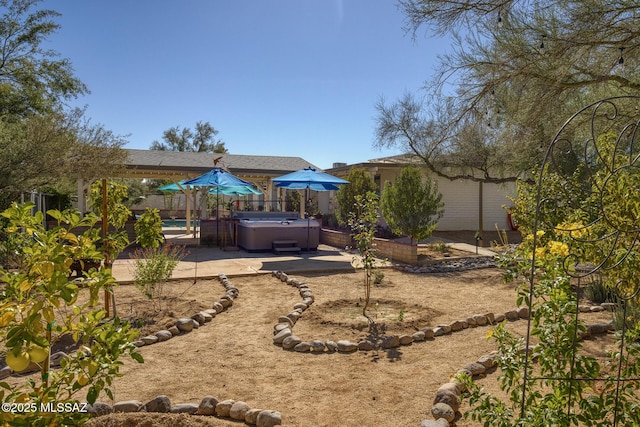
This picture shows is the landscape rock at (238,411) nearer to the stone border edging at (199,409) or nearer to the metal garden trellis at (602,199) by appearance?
the stone border edging at (199,409)

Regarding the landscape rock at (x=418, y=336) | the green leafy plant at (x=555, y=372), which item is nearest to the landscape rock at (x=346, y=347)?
the landscape rock at (x=418, y=336)

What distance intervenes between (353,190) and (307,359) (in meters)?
11.9

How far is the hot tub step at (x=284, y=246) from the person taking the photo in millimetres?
13242

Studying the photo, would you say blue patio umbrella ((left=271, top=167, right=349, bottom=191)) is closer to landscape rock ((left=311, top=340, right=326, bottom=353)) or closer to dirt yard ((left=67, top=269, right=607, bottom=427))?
dirt yard ((left=67, top=269, right=607, bottom=427))

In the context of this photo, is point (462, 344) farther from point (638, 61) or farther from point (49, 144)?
point (49, 144)

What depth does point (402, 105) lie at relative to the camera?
52.7 feet

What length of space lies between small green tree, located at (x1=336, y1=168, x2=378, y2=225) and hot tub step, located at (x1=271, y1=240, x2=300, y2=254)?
3.05 m

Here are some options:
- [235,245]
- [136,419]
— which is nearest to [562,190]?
[136,419]

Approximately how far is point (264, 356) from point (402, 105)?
42.9 ft

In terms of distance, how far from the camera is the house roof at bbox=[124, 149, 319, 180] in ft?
57.6

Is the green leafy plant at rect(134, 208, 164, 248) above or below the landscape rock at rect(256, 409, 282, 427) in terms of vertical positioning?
above

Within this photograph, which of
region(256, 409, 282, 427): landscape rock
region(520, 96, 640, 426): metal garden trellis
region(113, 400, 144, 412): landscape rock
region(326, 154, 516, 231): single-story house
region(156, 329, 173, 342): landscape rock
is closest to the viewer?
region(520, 96, 640, 426): metal garden trellis

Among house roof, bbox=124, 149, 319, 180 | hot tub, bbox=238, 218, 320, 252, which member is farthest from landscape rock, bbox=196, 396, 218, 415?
house roof, bbox=124, 149, 319, 180

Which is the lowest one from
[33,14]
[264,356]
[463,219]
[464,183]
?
[264,356]
